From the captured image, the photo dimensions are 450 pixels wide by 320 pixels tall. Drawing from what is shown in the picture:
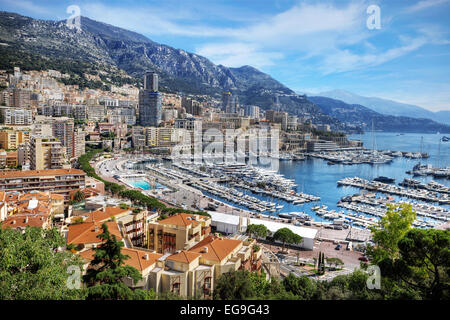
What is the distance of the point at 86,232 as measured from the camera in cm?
699

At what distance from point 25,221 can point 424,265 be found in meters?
8.33

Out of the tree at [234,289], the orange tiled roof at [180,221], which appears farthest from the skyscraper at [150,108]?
the tree at [234,289]

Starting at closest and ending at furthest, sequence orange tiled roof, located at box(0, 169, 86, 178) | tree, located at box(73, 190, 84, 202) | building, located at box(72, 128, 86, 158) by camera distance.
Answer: tree, located at box(73, 190, 84, 202), orange tiled roof, located at box(0, 169, 86, 178), building, located at box(72, 128, 86, 158)

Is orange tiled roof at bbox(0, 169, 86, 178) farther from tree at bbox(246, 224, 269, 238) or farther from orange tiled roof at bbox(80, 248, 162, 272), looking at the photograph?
orange tiled roof at bbox(80, 248, 162, 272)

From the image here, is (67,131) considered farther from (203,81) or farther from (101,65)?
(203,81)

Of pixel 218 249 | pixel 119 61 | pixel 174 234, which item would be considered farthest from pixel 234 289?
pixel 119 61

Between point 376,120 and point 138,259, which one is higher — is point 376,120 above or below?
above

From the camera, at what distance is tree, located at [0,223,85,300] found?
10.6ft

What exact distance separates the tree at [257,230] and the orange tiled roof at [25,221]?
6.88 metres

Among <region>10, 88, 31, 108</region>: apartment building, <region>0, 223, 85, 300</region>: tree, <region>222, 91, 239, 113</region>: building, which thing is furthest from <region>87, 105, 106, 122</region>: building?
<region>0, 223, 85, 300</region>: tree

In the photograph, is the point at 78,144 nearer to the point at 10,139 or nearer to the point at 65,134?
the point at 65,134

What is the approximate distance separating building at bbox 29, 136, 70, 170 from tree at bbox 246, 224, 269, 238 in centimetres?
1260

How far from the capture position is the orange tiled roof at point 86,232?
6.67 m
